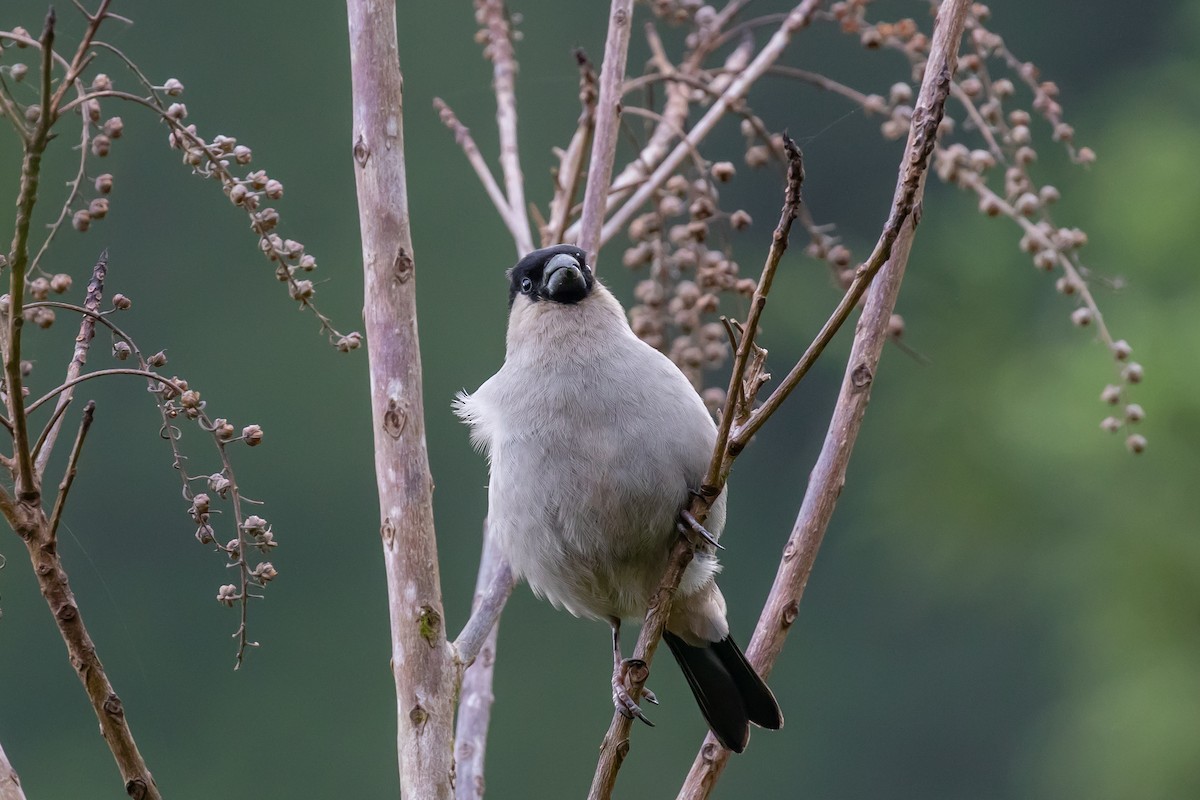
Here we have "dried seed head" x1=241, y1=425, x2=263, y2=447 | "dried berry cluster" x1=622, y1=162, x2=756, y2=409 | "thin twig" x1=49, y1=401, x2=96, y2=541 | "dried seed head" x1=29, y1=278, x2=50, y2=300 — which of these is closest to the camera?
"thin twig" x1=49, y1=401, x2=96, y2=541

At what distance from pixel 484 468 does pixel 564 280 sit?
326 inches

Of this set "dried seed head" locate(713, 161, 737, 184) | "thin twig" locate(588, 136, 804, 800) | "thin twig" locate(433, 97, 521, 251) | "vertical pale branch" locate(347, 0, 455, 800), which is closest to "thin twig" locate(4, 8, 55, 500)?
Result: "vertical pale branch" locate(347, 0, 455, 800)

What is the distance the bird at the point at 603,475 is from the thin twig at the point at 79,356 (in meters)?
0.99

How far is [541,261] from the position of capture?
304 cm

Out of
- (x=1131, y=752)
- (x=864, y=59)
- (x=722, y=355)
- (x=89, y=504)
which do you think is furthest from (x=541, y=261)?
(x=864, y=59)

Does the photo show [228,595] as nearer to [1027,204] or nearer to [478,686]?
[478,686]

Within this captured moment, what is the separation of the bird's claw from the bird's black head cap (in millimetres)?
568

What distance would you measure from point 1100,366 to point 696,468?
197 inches

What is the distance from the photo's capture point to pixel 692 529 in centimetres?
254

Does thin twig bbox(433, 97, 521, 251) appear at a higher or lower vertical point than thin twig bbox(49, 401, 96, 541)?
higher

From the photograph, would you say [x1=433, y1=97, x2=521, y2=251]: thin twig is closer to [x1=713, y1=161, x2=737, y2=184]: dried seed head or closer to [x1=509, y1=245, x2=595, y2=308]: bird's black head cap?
[x1=509, y1=245, x2=595, y2=308]: bird's black head cap

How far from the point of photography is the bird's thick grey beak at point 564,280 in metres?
2.96

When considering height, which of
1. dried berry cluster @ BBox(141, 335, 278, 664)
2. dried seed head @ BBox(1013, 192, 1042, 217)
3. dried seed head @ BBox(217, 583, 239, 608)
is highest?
dried seed head @ BBox(1013, 192, 1042, 217)

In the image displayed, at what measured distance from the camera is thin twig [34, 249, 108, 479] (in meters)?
1.76
